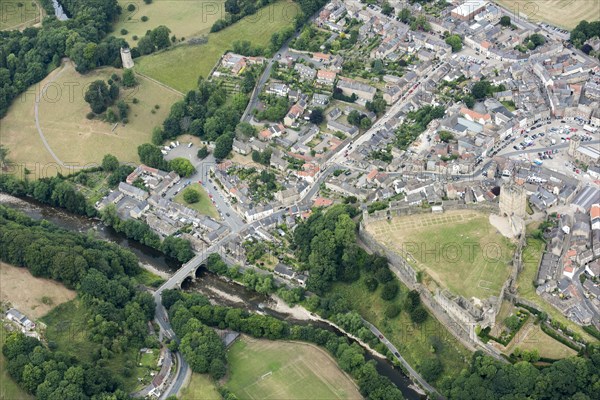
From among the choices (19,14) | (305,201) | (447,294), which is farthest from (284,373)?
(19,14)

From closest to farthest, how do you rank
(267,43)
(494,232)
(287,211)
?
1. (494,232)
2. (287,211)
3. (267,43)

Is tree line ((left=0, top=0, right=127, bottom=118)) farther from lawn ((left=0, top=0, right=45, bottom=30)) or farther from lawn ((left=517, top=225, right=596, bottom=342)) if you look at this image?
lawn ((left=517, top=225, right=596, bottom=342))

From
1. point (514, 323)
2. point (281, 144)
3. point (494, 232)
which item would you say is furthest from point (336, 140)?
point (514, 323)

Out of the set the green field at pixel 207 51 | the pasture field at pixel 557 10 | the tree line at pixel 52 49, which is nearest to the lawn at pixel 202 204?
the green field at pixel 207 51

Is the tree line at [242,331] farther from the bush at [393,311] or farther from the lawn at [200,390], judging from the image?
the bush at [393,311]

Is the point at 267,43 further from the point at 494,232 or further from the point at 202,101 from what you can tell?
the point at 494,232

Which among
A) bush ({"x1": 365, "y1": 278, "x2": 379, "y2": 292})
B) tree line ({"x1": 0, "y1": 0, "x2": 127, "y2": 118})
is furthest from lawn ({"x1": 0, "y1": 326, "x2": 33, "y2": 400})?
tree line ({"x1": 0, "y1": 0, "x2": 127, "y2": 118})

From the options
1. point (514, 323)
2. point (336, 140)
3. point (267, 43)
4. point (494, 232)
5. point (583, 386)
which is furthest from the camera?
point (267, 43)

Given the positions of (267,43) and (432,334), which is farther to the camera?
(267,43)
